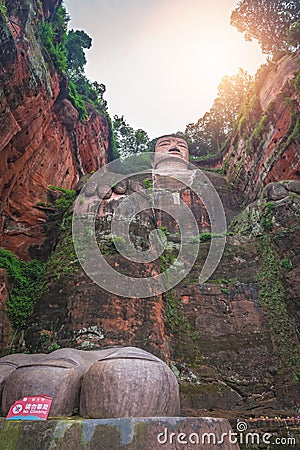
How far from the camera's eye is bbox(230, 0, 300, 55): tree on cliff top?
63.5 ft

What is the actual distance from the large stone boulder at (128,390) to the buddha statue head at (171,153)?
23.9 metres

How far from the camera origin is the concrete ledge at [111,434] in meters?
2.33

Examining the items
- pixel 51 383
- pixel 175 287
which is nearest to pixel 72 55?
pixel 175 287

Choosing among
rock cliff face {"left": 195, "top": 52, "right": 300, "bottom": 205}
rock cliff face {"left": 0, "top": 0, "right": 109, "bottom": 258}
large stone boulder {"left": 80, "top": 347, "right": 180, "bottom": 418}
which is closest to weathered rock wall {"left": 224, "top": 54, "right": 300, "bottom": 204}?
rock cliff face {"left": 195, "top": 52, "right": 300, "bottom": 205}

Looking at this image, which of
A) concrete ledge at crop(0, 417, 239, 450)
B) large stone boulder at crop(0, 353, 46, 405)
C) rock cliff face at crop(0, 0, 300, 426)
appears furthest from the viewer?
rock cliff face at crop(0, 0, 300, 426)

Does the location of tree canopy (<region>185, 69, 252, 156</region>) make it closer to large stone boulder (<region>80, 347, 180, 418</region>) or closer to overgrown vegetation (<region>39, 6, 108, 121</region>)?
overgrown vegetation (<region>39, 6, 108, 121</region>)

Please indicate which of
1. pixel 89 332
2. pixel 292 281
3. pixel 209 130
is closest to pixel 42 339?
pixel 89 332

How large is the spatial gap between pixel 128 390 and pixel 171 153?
26.4 m

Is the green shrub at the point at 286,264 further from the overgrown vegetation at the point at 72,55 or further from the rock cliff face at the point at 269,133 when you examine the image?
the overgrown vegetation at the point at 72,55

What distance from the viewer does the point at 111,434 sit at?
2.37 metres

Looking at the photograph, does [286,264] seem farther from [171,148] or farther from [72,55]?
[171,148]

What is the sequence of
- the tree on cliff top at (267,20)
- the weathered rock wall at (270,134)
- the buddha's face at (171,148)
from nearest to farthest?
the weathered rock wall at (270,134), the tree on cliff top at (267,20), the buddha's face at (171,148)

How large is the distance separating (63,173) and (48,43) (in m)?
5.78

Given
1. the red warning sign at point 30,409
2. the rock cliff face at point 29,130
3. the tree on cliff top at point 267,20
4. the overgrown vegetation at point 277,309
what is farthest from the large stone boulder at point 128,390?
the tree on cliff top at point 267,20
